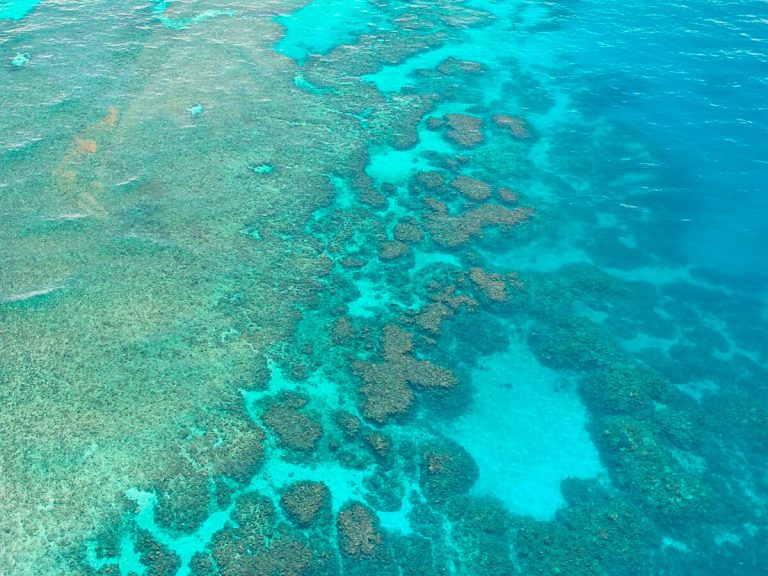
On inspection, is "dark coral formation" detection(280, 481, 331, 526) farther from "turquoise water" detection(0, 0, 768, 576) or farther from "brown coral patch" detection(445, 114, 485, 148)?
"brown coral patch" detection(445, 114, 485, 148)

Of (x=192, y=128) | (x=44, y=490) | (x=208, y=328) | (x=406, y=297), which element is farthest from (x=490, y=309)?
(x=192, y=128)

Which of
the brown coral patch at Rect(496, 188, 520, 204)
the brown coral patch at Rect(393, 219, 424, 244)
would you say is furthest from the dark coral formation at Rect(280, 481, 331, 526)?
the brown coral patch at Rect(496, 188, 520, 204)

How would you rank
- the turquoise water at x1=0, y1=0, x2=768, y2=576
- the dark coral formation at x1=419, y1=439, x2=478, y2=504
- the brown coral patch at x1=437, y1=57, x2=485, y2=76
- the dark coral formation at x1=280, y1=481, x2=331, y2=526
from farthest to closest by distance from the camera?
the brown coral patch at x1=437, y1=57, x2=485, y2=76, the dark coral formation at x1=419, y1=439, x2=478, y2=504, the turquoise water at x1=0, y1=0, x2=768, y2=576, the dark coral formation at x1=280, y1=481, x2=331, y2=526

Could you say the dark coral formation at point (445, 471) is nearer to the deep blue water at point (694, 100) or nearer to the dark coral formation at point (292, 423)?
the dark coral formation at point (292, 423)

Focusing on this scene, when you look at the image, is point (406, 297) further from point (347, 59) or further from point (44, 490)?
point (347, 59)

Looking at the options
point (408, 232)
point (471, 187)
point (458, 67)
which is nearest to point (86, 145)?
point (408, 232)

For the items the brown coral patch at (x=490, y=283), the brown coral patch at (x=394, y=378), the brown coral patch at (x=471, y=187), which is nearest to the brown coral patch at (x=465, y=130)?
the brown coral patch at (x=471, y=187)

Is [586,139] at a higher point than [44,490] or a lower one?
higher

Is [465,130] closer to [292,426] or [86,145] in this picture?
[86,145]
